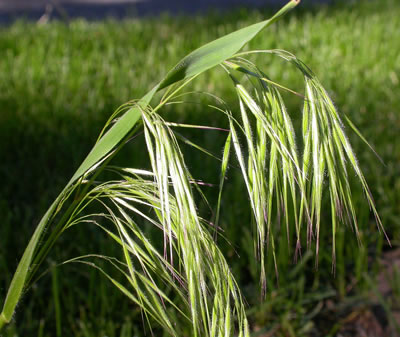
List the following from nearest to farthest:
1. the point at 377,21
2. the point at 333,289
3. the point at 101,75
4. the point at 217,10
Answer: the point at 333,289 → the point at 101,75 → the point at 377,21 → the point at 217,10

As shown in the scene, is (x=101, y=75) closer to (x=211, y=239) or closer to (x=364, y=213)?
(x=364, y=213)

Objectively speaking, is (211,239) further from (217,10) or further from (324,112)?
(217,10)

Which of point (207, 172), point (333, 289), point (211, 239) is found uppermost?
point (211, 239)

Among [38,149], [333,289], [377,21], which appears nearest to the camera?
[333,289]

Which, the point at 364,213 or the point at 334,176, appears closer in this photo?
the point at 334,176

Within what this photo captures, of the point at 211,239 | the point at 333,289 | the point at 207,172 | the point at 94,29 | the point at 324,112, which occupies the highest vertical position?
the point at 94,29

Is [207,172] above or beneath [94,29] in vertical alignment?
beneath

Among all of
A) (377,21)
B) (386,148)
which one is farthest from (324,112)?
(377,21)

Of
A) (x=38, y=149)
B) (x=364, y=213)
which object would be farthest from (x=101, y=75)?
(x=364, y=213)

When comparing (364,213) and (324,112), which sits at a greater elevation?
(324,112)
